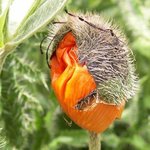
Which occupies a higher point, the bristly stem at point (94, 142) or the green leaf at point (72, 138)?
the bristly stem at point (94, 142)

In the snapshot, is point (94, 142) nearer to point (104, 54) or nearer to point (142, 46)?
point (104, 54)

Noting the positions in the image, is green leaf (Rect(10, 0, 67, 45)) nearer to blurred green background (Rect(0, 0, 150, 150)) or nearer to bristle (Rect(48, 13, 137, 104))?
bristle (Rect(48, 13, 137, 104))

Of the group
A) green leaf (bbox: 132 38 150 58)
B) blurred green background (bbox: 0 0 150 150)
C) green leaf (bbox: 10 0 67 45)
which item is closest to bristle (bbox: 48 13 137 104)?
green leaf (bbox: 10 0 67 45)

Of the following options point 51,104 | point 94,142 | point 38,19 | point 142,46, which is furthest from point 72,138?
point 38,19

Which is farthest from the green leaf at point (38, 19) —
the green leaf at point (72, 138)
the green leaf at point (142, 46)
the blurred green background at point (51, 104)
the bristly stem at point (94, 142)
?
the green leaf at point (142, 46)

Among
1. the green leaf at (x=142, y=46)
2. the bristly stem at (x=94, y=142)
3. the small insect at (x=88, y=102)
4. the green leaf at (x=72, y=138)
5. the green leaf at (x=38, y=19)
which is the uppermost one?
the green leaf at (x=38, y=19)

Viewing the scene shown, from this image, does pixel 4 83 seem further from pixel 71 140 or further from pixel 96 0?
pixel 96 0

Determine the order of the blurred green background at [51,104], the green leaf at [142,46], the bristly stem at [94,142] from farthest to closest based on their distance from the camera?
the green leaf at [142,46] → the blurred green background at [51,104] → the bristly stem at [94,142]

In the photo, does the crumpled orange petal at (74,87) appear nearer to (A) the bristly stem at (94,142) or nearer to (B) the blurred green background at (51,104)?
(A) the bristly stem at (94,142)
